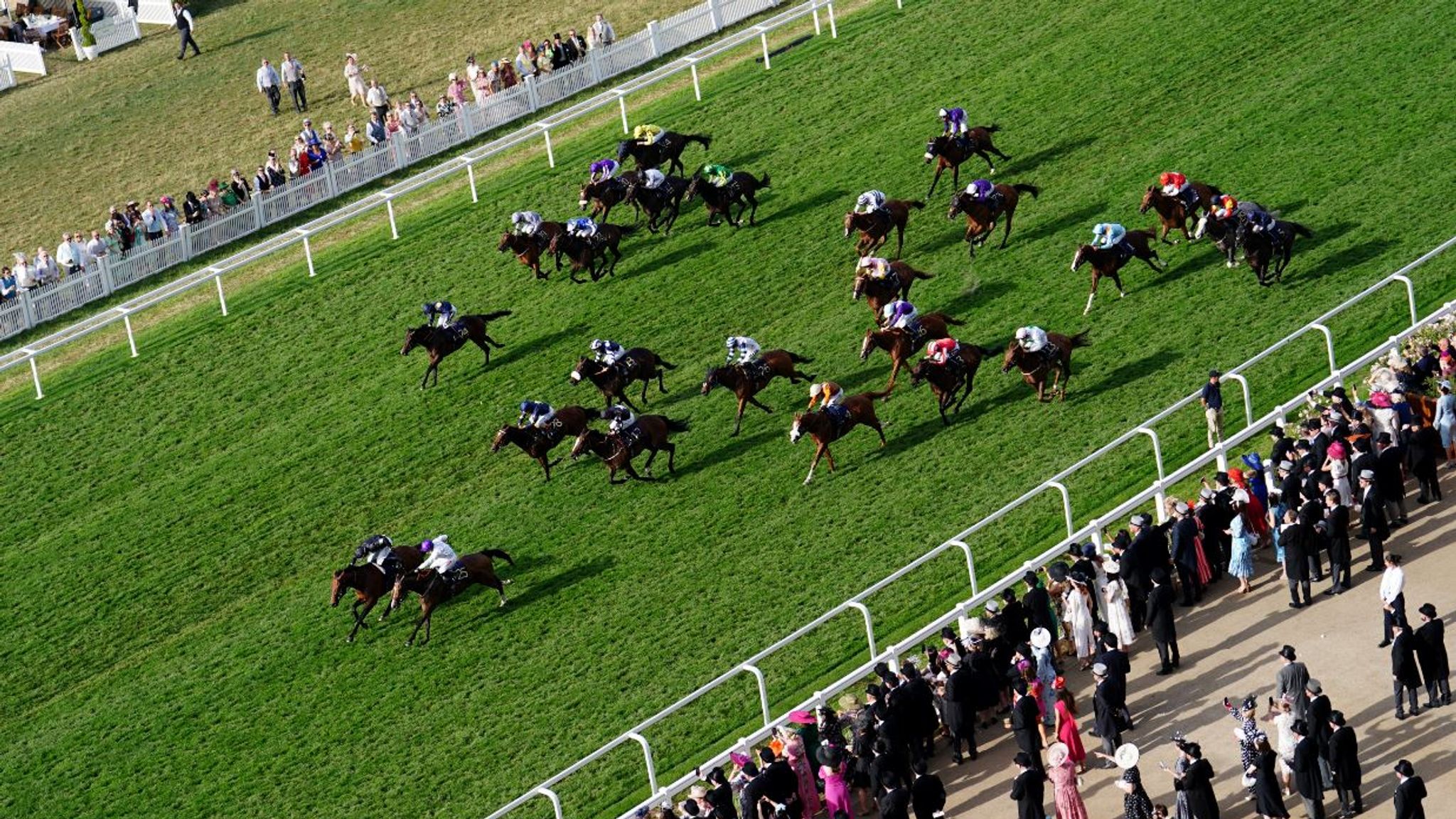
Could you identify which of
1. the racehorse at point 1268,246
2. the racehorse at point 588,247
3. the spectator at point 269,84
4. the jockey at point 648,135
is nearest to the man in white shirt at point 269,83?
the spectator at point 269,84

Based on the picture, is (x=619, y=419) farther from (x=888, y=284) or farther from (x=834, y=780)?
(x=834, y=780)

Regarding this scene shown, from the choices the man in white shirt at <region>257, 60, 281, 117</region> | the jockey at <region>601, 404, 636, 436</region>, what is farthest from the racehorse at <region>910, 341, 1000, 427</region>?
the man in white shirt at <region>257, 60, 281, 117</region>

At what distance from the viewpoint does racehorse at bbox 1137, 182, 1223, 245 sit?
31.0 m

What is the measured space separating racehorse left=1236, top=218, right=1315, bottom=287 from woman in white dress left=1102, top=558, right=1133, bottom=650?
28.3 ft

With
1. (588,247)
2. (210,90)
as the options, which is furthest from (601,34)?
(588,247)

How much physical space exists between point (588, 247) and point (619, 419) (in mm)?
6049

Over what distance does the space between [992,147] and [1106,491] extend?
9.74 metres

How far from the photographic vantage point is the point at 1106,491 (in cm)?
2617

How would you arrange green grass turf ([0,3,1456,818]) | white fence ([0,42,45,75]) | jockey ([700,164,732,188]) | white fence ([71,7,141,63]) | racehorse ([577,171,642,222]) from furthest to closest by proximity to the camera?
white fence ([71,7,141,63]), white fence ([0,42,45,75]), racehorse ([577,171,642,222]), jockey ([700,164,732,188]), green grass turf ([0,3,1456,818])

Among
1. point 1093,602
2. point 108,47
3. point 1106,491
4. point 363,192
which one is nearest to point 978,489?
point 1106,491

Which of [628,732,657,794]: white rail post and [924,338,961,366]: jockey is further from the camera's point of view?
[924,338,961,366]: jockey

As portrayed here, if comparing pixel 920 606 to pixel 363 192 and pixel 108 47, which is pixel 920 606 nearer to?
pixel 363 192

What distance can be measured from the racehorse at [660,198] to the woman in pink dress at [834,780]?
15521mm

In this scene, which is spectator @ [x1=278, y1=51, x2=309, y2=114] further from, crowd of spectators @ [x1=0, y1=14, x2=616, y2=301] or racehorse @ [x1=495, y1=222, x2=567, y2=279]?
racehorse @ [x1=495, y1=222, x2=567, y2=279]
